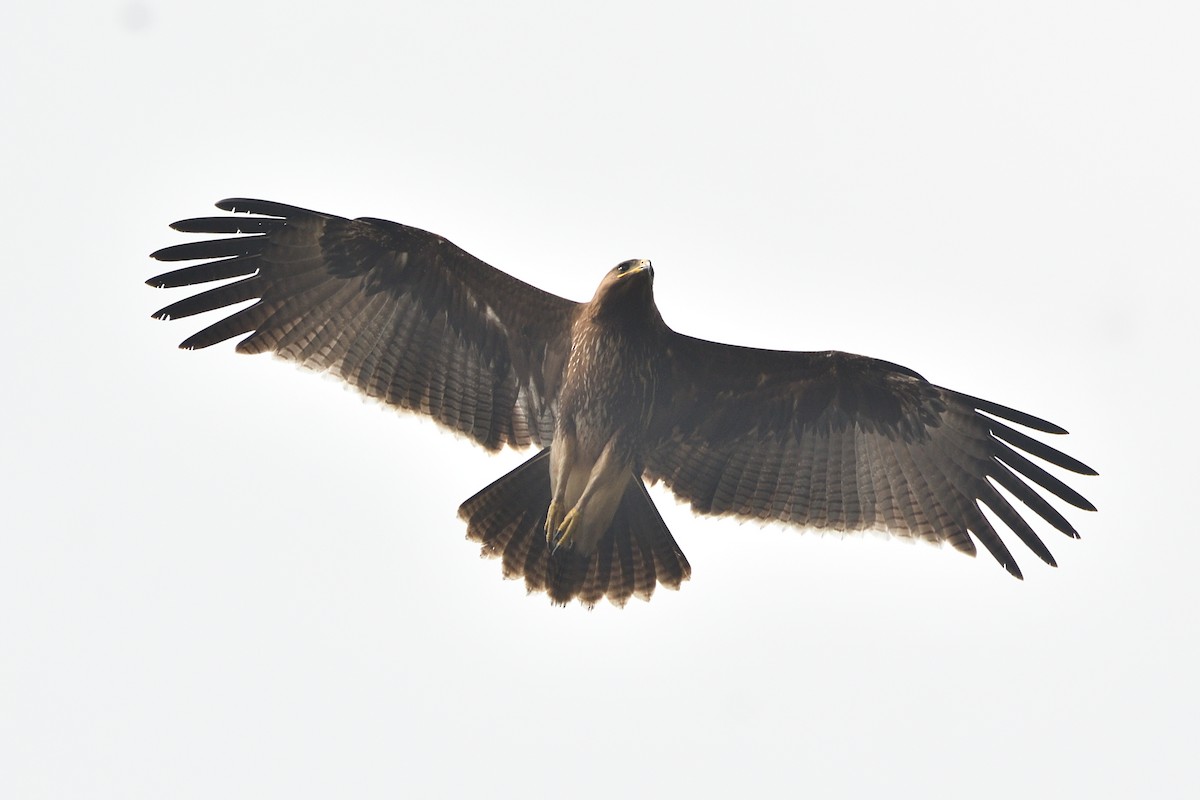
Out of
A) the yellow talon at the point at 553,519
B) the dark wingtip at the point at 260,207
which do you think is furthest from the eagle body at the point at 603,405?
the dark wingtip at the point at 260,207

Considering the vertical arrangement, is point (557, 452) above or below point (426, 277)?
below

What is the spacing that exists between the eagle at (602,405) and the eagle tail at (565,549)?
1 centimetres

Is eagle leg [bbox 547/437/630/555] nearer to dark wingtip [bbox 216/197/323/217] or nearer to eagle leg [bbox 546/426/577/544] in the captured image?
eagle leg [bbox 546/426/577/544]

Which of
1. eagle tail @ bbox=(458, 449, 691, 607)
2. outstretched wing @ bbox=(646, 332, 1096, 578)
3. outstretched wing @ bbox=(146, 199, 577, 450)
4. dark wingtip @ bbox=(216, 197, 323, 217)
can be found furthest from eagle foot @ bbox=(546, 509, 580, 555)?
dark wingtip @ bbox=(216, 197, 323, 217)

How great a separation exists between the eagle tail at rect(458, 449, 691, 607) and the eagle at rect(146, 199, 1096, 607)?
12 mm

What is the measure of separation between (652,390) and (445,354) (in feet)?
4.85

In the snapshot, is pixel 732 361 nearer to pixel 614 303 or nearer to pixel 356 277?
pixel 614 303

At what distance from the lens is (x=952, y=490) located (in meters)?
11.2

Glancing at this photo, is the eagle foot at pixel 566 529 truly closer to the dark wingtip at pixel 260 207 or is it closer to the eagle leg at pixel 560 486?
the eagle leg at pixel 560 486

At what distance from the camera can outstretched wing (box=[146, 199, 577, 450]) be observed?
10.7 m

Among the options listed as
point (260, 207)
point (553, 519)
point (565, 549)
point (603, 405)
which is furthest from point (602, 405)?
point (260, 207)

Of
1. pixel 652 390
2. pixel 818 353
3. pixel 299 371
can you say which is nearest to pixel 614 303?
pixel 652 390

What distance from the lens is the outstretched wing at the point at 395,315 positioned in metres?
10.7

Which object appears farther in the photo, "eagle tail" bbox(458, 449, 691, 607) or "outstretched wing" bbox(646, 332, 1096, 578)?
"eagle tail" bbox(458, 449, 691, 607)
